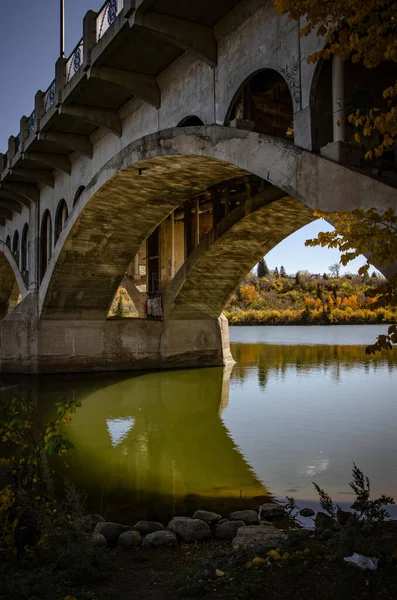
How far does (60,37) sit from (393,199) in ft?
56.0

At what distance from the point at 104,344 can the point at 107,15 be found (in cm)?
1340

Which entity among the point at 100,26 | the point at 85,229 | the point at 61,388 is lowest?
the point at 61,388

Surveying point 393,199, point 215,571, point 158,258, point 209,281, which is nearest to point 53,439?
point 215,571

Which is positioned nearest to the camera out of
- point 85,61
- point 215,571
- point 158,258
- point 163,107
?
point 215,571

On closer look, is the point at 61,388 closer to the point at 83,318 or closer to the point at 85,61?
the point at 83,318

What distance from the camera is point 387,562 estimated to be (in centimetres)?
401

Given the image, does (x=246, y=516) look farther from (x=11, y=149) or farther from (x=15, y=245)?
(x=15, y=245)

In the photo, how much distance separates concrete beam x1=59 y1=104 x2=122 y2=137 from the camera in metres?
15.4

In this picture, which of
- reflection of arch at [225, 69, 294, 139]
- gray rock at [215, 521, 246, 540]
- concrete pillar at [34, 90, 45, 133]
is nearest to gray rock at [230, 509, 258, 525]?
gray rock at [215, 521, 246, 540]

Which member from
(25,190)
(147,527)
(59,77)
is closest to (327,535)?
(147,527)

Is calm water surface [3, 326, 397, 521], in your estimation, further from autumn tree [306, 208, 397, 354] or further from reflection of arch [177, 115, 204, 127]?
reflection of arch [177, 115, 204, 127]

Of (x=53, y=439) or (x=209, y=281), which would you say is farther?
(x=209, y=281)

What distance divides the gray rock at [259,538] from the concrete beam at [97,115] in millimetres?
12320

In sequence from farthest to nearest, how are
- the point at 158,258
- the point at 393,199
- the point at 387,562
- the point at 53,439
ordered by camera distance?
the point at 158,258, the point at 393,199, the point at 53,439, the point at 387,562
